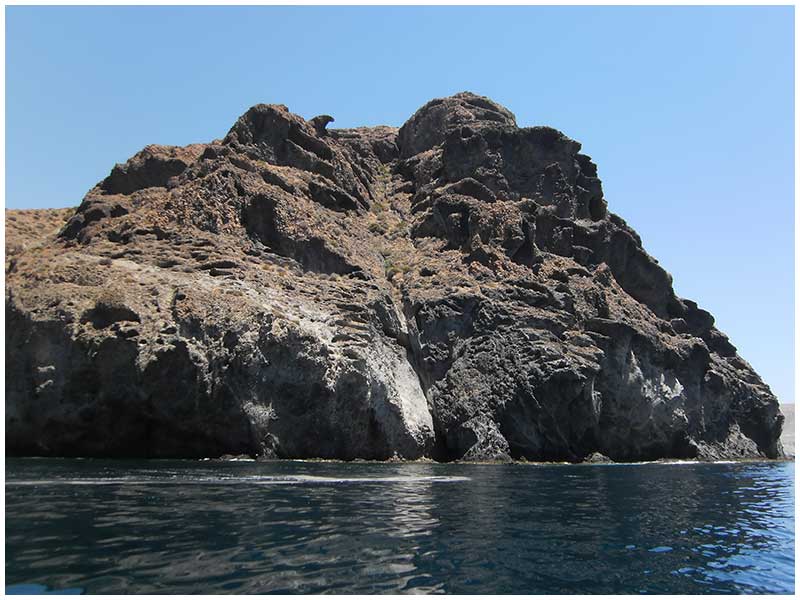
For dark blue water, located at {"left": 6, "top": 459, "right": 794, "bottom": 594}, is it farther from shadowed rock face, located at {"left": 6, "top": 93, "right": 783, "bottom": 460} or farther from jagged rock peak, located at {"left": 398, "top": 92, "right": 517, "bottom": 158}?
jagged rock peak, located at {"left": 398, "top": 92, "right": 517, "bottom": 158}

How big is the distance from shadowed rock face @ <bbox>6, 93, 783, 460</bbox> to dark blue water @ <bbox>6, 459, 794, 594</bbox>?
1799 centimetres

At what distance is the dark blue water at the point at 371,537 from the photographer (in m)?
15.1

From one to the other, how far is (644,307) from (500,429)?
41.7 meters

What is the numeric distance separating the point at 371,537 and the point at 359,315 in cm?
4943

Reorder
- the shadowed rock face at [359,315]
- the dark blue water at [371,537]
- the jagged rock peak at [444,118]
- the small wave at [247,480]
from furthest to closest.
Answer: the jagged rock peak at [444,118] → the shadowed rock face at [359,315] → the small wave at [247,480] → the dark blue water at [371,537]

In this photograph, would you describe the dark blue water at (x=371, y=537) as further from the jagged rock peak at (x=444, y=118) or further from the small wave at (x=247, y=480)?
the jagged rock peak at (x=444, y=118)

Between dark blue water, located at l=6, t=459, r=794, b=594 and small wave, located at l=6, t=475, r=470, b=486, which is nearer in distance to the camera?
dark blue water, located at l=6, t=459, r=794, b=594

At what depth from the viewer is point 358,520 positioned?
75.8 feet

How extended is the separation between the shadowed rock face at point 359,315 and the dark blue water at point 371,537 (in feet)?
59.0

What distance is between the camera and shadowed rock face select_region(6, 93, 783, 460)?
54188 millimetres

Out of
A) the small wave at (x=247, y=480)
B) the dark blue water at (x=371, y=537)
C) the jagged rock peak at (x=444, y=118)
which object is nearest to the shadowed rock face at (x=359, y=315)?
the jagged rock peak at (x=444, y=118)

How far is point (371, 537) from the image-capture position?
65.9ft

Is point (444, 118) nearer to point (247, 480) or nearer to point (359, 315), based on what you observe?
point (359, 315)

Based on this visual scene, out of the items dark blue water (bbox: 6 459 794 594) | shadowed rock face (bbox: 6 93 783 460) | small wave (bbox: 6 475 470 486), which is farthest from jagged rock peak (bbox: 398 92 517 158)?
dark blue water (bbox: 6 459 794 594)
